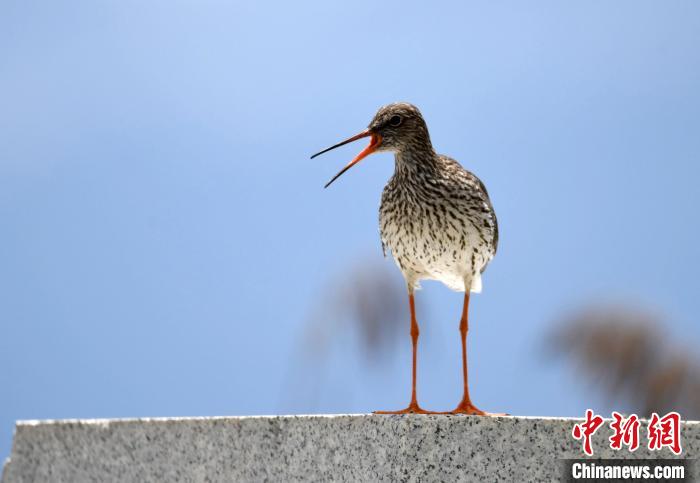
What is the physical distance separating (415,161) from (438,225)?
445 millimetres

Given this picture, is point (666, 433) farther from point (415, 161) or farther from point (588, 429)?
point (415, 161)

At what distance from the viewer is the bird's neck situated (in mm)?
4798

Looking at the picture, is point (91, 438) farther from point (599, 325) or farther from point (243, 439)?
point (599, 325)

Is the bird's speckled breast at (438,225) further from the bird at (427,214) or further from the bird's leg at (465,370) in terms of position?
the bird's leg at (465,370)

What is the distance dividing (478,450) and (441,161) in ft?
5.93

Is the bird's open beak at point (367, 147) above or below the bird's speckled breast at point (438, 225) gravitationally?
above

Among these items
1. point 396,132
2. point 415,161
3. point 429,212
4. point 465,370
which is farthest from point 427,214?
point 465,370

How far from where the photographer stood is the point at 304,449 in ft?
12.5

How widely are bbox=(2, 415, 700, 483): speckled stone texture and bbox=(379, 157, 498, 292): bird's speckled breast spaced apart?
1.11 m

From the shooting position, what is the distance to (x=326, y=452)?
3.79 meters

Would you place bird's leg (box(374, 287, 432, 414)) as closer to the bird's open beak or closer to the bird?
the bird

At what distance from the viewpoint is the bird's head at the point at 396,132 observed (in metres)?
4.90

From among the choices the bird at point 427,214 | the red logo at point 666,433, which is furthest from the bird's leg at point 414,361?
the red logo at point 666,433

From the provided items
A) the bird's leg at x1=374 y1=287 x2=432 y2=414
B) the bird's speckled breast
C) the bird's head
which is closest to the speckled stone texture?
the bird's leg at x1=374 y1=287 x2=432 y2=414
